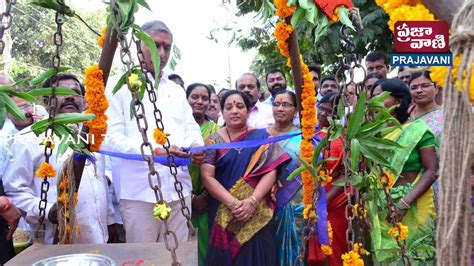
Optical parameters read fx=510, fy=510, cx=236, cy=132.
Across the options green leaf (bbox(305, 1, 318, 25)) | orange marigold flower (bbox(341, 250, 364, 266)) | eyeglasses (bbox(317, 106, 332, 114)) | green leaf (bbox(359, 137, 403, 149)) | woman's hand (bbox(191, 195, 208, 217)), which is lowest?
orange marigold flower (bbox(341, 250, 364, 266))

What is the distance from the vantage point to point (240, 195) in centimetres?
330

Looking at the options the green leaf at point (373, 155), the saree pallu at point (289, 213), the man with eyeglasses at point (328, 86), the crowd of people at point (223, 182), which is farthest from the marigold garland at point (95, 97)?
the man with eyeglasses at point (328, 86)

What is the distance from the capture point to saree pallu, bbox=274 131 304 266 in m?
3.43

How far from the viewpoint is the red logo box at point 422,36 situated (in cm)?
141

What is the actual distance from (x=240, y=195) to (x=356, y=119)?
139 cm

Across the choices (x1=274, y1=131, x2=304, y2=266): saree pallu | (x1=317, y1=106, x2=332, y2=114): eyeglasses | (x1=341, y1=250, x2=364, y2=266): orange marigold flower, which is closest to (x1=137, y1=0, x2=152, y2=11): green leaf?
(x1=341, y1=250, x2=364, y2=266): orange marigold flower

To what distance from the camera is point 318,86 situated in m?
4.76

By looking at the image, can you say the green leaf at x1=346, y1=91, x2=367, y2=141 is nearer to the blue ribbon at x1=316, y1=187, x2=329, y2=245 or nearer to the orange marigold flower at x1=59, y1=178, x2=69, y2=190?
the blue ribbon at x1=316, y1=187, x2=329, y2=245

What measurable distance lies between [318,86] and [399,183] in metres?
1.92

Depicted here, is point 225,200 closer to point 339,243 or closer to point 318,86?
point 339,243

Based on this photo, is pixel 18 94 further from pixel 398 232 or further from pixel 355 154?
pixel 398 232

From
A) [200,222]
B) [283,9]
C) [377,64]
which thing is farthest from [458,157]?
[377,64]

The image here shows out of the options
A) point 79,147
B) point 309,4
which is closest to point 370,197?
point 309,4

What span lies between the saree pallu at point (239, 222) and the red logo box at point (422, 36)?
189 centimetres
